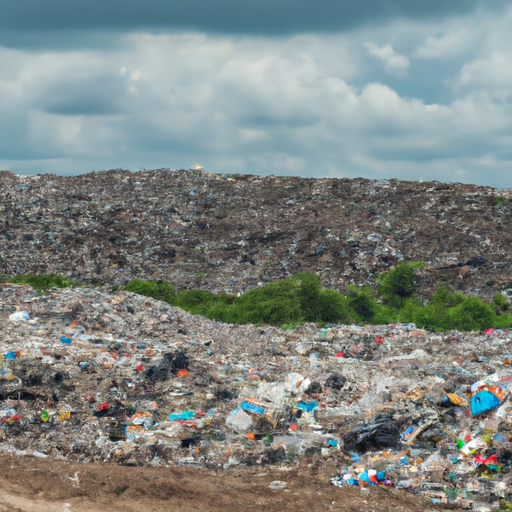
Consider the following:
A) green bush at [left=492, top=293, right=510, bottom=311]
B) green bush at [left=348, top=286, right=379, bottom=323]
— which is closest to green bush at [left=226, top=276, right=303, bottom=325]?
green bush at [left=348, top=286, right=379, bottom=323]

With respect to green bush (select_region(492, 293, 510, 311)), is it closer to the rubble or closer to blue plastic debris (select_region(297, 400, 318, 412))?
the rubble

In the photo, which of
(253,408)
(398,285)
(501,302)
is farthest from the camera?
(398,285)

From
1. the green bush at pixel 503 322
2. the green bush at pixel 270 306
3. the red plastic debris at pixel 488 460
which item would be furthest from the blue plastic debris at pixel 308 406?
the green bush at pixel 503 322

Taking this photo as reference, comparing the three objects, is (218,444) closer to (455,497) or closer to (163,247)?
(455,497)

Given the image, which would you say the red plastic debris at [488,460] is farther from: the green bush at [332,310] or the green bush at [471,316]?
the green bush at [471,316]

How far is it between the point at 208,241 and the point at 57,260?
4.80 metres

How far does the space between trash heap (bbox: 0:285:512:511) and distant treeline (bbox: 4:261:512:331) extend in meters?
2.18

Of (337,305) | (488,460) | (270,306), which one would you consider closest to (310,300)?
(337,305)

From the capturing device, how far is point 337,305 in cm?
1473

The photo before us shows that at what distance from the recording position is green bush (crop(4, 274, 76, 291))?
57.8 ft

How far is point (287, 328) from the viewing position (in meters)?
13.5

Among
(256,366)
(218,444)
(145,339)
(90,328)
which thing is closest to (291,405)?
→ (218,444)

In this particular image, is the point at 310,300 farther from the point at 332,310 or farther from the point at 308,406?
A: the point at 308,406

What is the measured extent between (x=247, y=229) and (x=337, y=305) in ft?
25.3
